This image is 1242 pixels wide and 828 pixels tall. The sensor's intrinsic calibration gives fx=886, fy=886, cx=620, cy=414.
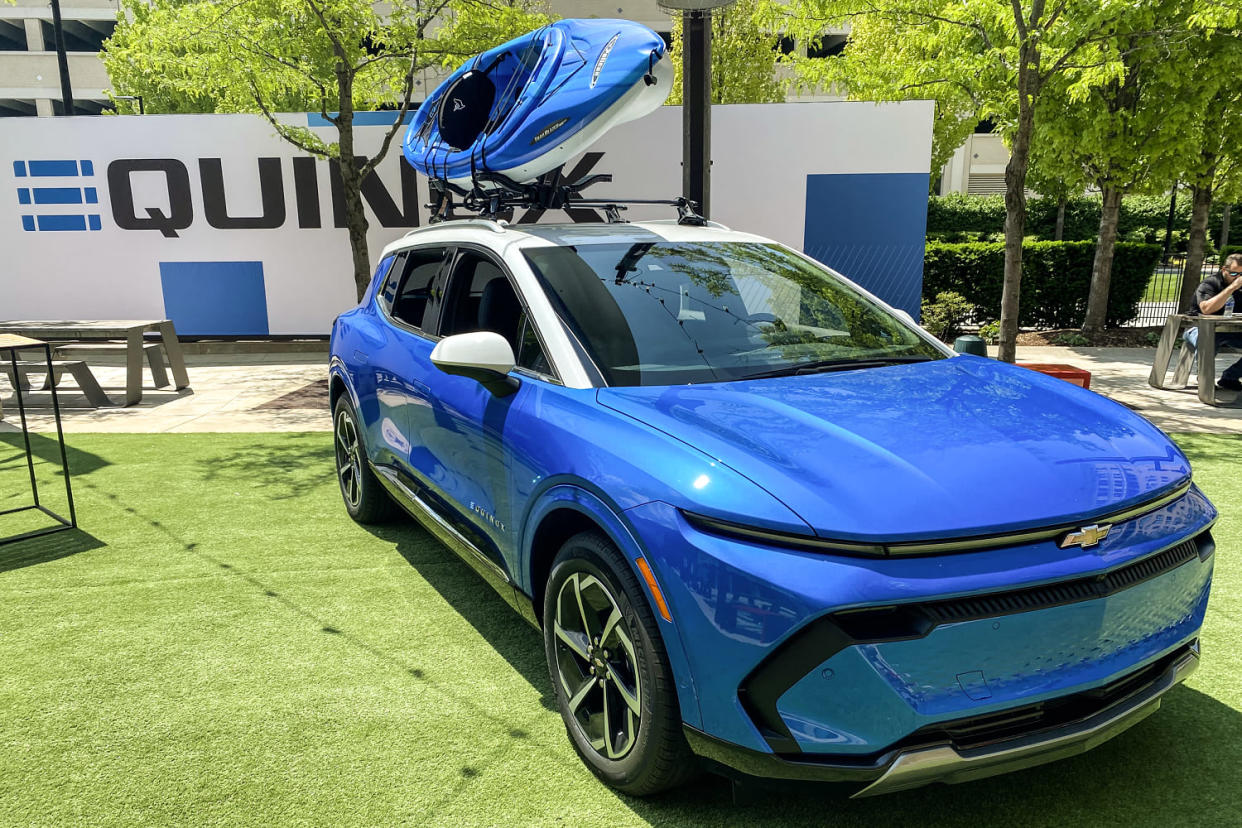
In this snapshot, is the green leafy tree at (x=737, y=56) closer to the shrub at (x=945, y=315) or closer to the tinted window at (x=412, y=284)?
the shrub at (x=945, y=315)

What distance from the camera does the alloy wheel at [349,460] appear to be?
5.29 metres

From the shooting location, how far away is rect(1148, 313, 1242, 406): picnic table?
8781mm

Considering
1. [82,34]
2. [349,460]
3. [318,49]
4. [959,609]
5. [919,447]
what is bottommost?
[349,460]

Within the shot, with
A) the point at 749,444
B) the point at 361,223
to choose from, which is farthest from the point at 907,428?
the point at 361,223

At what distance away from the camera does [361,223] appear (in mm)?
11250

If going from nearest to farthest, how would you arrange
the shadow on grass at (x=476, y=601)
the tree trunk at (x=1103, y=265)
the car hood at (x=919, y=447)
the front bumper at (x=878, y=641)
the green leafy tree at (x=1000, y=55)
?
the front bumper at (x=878, y=641), the car hood at (x=919, y=447), the shadow on grass at (x=476, y=601), the green leafy tree at (x=1000, y=55), the tree trunk at (x=1103, y=265)

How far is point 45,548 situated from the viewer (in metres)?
5.24

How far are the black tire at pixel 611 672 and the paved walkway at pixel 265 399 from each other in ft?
20.5

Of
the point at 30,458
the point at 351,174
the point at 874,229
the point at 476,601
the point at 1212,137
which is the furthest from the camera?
the point at 1212,137

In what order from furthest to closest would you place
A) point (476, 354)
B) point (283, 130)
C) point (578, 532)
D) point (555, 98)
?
point (283, 130)
point (555, 98)
point (476, 354)
point (578, 532)

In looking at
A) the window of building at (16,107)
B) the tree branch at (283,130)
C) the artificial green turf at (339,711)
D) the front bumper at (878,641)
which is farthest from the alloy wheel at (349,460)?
the window of building at (16,107)

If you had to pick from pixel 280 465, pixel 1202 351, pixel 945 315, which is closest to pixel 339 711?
pixel 280 465

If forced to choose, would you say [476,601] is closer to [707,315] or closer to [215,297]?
[707,315]

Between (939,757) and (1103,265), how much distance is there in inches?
541
